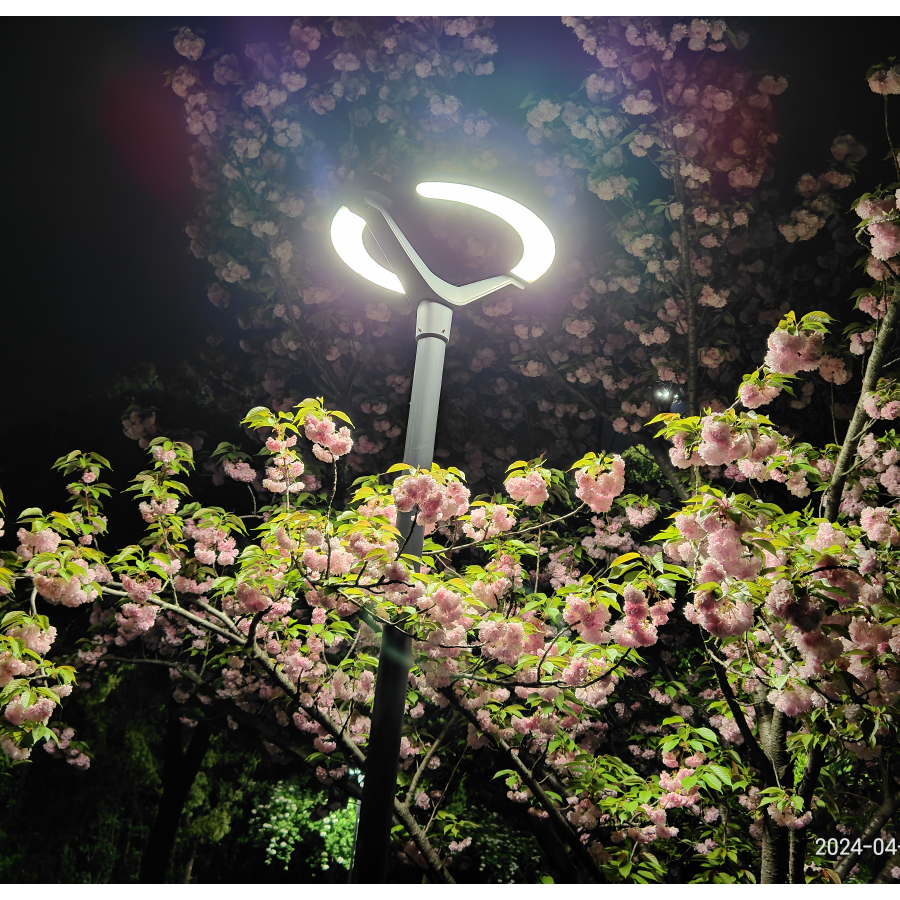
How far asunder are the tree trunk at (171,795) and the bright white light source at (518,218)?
783 centimetres

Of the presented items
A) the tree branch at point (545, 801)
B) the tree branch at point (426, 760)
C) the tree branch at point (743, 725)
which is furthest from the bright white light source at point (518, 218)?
the tree branch at point (426, 760)

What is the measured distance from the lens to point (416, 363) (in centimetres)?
253

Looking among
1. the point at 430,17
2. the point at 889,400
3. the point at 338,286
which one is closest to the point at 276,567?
the point at 889,400

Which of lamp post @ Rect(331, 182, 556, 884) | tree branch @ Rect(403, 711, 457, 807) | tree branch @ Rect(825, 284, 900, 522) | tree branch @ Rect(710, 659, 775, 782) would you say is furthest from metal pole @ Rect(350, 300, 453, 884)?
tree branch @ Rect(825, 284, 900, 522)

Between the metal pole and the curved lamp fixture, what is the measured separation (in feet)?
1.41

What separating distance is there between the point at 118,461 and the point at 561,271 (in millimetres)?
6064

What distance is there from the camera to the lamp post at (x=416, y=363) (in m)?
2.06

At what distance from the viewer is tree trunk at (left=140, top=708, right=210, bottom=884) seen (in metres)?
8.55

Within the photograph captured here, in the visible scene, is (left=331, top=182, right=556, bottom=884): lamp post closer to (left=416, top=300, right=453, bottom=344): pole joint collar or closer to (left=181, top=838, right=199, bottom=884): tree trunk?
(left=416, top=300, right=453, bottom=344): pole joint collar

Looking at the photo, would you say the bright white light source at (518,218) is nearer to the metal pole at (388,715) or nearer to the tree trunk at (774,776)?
the metal pole at (388,715)

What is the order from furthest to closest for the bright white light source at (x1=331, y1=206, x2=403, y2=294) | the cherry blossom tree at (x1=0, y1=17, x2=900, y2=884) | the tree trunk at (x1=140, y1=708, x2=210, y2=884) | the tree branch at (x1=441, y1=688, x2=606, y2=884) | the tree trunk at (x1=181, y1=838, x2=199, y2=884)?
the tree trunk at (x1=181, y1=838, x2=199, y2=884), the tree trunk at (x1=140, y1=708, x2=210, y2=884), the tree branch at (x1=441, y1=688, x2=606, y2=884), the bright white light source at (x1=331, y1=206, x2=403, y2=294), the cherry blossom tree at (x1=0, y1=17, x2=900, y2=884)

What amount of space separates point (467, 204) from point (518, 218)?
9.7 inches

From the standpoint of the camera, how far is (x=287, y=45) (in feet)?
18.7

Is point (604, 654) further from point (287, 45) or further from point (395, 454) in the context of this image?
point (287, 45)
